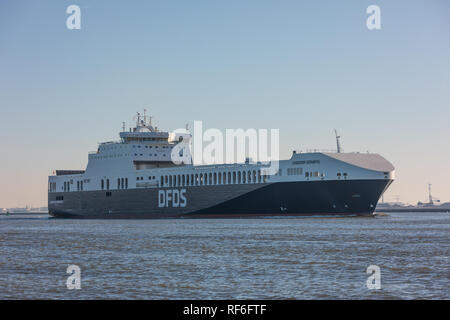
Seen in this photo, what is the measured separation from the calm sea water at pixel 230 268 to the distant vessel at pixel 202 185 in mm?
28537

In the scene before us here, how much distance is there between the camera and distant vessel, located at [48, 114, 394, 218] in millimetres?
80250

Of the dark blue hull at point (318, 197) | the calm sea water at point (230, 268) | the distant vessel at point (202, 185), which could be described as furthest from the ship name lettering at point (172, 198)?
the calm sea water at point (230, 268)

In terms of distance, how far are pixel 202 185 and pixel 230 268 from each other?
2450 inches

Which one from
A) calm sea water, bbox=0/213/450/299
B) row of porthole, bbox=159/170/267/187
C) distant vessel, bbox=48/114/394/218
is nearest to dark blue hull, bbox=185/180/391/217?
distant vessel, bbox=48/114/394/218

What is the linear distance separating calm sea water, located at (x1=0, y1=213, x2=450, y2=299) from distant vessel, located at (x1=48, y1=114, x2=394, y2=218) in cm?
2854

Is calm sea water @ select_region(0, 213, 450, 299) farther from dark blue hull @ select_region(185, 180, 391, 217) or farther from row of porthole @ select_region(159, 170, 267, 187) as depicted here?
row of porthole @ select_region(159, 170, 267, 187)

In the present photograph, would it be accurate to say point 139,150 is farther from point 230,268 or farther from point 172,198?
point 230,268

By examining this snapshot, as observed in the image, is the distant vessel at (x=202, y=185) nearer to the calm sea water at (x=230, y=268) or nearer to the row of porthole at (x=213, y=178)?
the row of porthole at (x=213, y=178)

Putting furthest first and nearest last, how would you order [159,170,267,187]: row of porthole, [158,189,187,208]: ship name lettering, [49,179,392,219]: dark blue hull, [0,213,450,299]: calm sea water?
[158,189,187,208]: ship name lettering
[159,170,267,187]: row of porthole
[49,179,392,219]: dark blue hull
[0,213,450,299]: calm sea water

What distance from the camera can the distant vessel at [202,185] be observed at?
80250 millimetres

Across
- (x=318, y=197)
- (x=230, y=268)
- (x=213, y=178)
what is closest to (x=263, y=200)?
(x=318, y=197)

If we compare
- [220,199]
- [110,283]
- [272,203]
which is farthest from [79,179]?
[110,283]

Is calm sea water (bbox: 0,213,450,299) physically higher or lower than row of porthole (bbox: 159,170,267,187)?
lower

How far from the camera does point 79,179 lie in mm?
117938
